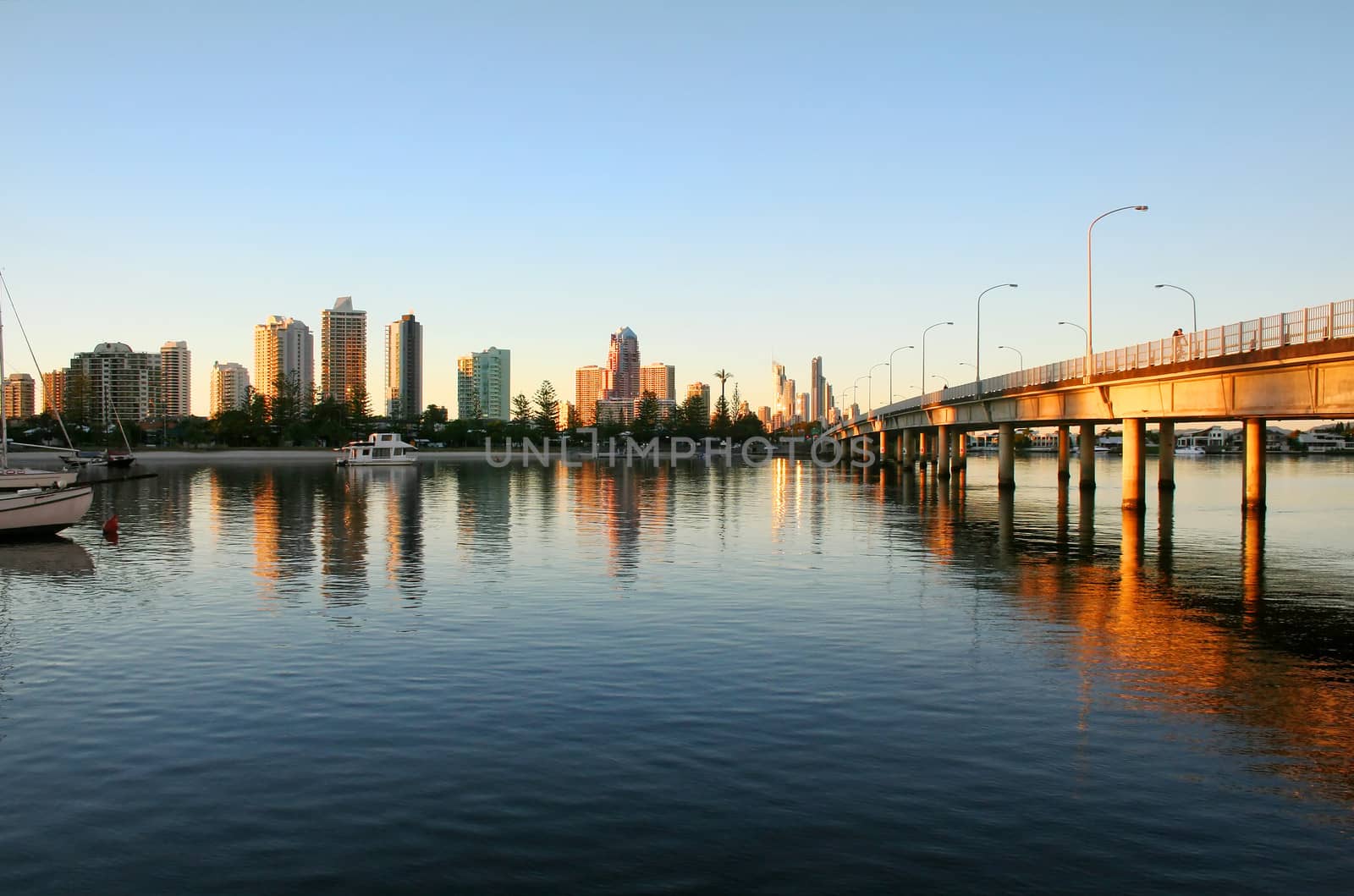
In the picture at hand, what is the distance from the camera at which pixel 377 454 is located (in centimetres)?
13862

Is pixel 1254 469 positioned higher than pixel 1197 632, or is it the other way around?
pixel 1254 469

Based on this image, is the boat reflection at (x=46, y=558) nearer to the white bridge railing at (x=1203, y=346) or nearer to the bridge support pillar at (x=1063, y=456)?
the white bridge railing at (x=1203, y=346)

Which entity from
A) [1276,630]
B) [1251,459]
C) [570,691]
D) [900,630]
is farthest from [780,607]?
[1251,459]

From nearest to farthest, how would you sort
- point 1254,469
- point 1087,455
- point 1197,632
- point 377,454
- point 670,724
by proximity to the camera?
point 670,724 → point 1197,632 → point 1254,469 → point 1087,455 → point 377,454

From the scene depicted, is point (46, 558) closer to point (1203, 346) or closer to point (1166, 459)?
point (1203, 346)

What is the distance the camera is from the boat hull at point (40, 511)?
3831 centimetres

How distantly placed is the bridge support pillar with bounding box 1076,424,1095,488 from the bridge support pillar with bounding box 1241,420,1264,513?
1525 centimetres

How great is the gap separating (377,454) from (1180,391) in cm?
11256

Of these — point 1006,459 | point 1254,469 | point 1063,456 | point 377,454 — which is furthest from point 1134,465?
point 377,454

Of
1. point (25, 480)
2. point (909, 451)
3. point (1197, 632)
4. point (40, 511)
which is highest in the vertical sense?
point (909, 451)

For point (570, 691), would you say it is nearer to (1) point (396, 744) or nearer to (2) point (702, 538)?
(1) point (396, 744)

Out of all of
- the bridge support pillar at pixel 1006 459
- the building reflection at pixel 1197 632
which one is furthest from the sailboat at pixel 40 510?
the bridge support pillar at pixel 1006 459

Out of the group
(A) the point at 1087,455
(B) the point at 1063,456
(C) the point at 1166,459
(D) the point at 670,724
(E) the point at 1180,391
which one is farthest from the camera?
(B) the point at 1063,456

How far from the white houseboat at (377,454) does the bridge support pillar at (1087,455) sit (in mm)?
91433
